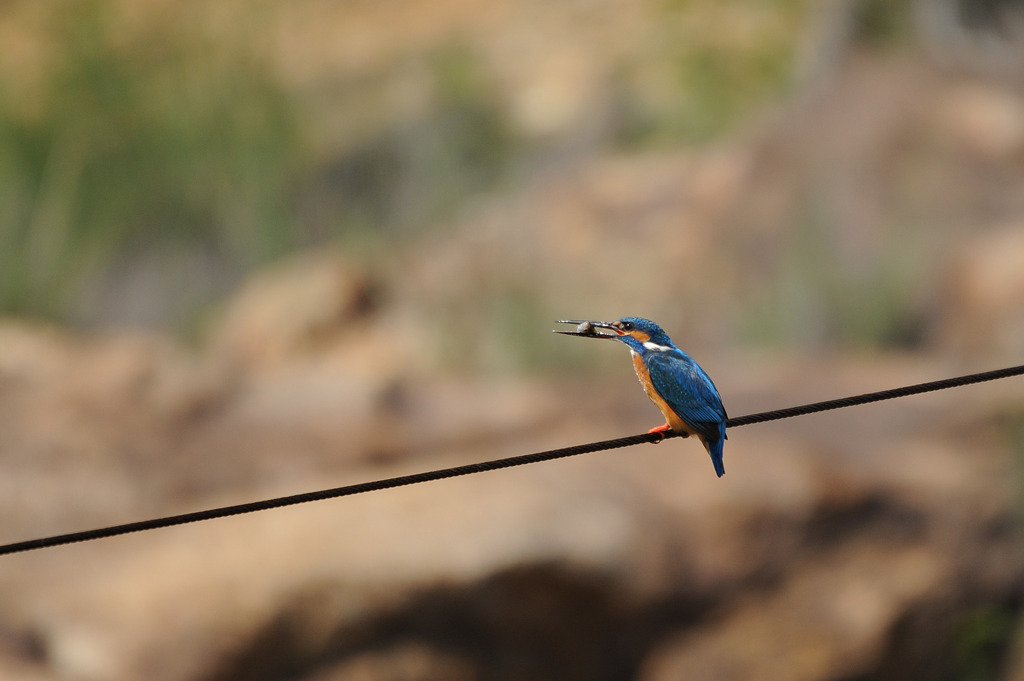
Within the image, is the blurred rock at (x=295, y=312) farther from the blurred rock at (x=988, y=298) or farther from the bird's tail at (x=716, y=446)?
the bird's tail at (x=716, y=446)

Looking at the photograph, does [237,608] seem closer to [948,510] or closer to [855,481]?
[855,481]

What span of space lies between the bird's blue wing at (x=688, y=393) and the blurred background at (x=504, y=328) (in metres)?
2.87

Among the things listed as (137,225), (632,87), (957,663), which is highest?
(632,87)

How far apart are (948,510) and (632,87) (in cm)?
618

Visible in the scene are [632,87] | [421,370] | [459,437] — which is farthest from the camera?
[632,87]

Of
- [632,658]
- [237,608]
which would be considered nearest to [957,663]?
[632,658]

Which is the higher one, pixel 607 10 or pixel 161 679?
pixel 607 10

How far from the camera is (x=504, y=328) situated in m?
9.29

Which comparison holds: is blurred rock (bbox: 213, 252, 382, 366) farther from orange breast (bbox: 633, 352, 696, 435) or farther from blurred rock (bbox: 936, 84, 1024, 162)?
orange breast (bbox: 633, 352, 696, 435)

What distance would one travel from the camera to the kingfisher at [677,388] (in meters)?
2.88

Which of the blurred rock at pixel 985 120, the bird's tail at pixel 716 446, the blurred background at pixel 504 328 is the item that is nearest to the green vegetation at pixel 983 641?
the blurred background at pixel 504 328

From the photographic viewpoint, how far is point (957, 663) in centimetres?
646

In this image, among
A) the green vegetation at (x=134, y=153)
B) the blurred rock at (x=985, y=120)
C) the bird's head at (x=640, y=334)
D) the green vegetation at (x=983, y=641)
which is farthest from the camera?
the green vegetation at (x=134, y=153)

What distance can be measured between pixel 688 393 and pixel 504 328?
6.42 m
